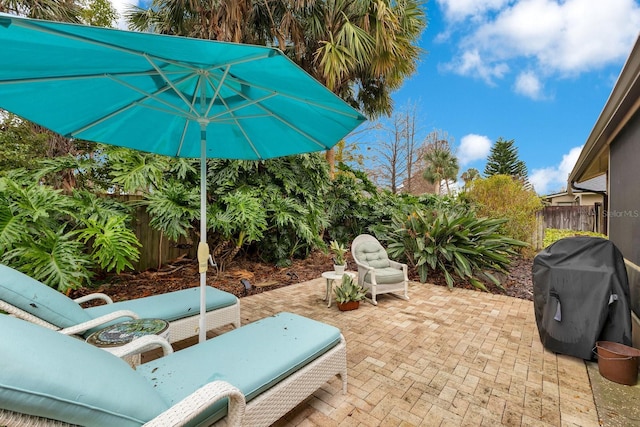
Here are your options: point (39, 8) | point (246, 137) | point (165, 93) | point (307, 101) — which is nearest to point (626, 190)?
point (307, 101)

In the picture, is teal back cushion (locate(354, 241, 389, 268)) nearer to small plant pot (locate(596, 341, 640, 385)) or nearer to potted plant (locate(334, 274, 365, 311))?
potted plant (locate(334, 274, 365, 311))

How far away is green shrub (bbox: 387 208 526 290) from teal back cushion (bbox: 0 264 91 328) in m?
5.09

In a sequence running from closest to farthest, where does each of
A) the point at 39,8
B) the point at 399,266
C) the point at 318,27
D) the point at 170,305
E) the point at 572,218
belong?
the point at 170,305 → the point at 399,266 → the point at 39,8 → the point at 318,27 → the point at 572,218

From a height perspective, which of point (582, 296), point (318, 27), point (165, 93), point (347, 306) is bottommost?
point (347, 306)

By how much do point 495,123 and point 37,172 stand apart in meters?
30.6

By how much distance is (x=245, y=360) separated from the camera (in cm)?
174

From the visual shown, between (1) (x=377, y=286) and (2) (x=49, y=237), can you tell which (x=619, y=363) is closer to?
(1) (x=377, y=286)

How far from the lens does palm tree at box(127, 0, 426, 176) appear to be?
20.3 feet

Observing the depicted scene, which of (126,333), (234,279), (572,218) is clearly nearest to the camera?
(126,333)

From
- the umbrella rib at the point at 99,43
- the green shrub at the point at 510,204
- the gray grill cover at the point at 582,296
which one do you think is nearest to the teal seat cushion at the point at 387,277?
the gray grill cover at the point at 582,296

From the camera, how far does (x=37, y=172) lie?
385 centimetres

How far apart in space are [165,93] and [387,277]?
359 cm

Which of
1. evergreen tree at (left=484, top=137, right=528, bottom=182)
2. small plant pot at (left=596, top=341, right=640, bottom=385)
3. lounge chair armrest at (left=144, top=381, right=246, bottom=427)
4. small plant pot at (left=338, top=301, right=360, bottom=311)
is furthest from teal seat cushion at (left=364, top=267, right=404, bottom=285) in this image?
evergreen tree at (left=484, top=137, right=528, bottom=182)

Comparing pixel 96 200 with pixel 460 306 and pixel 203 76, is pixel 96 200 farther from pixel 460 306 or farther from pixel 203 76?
pixel 460 306
